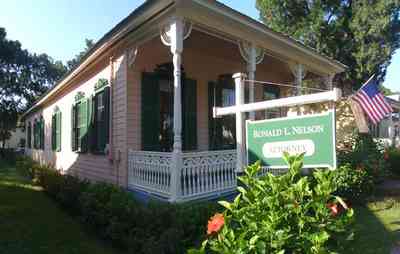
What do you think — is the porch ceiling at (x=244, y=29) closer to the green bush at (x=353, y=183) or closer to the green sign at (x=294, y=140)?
the green bush at (x=353, y=183)

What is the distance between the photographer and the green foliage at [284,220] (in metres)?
2.19

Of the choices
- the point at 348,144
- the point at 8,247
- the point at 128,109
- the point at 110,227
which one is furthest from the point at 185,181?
the point at 348,144

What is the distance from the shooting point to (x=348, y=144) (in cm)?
936

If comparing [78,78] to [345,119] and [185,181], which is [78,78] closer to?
[185,181]

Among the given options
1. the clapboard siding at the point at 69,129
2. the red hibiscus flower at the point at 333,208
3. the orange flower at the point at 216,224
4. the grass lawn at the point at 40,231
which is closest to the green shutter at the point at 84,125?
the clapboard siding at the point at 69,129

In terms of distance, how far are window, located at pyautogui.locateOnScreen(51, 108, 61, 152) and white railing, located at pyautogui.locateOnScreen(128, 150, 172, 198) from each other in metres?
7.75

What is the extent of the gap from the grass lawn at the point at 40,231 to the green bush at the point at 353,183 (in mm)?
4177

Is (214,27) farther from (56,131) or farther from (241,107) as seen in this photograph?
(56,131)

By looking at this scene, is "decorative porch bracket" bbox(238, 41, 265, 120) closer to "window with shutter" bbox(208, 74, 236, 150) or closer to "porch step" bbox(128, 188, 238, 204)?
"window with shutter" bbox(208, 74, 236, 150)

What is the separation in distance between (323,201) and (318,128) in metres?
0.73

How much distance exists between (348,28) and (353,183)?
14702 mm

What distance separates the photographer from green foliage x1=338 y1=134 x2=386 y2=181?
292 inches

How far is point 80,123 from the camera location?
440 inches

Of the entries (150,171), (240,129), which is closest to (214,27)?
(150,171)
